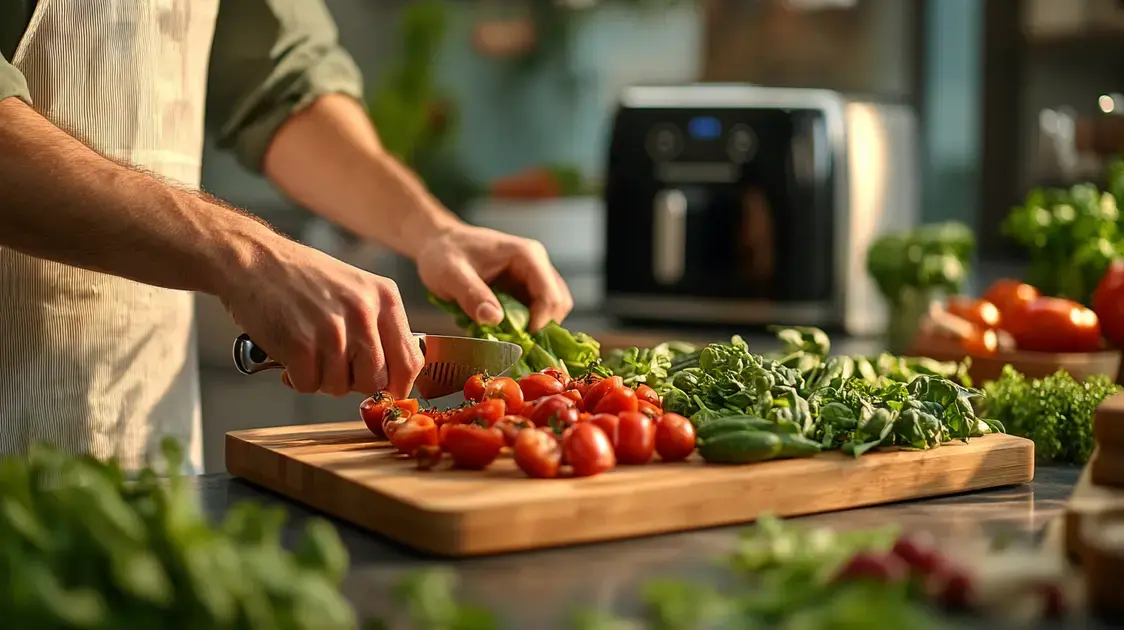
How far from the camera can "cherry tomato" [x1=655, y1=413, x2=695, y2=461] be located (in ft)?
4.20

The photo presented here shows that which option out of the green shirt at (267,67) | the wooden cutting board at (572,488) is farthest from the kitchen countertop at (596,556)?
the green shirt at (267,67)

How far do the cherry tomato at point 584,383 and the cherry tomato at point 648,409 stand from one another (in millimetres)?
61

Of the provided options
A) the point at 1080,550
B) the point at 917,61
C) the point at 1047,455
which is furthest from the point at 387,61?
the point at 1080,550

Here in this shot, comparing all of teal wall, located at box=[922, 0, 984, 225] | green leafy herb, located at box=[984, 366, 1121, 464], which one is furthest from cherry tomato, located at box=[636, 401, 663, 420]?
teal wall, located at box=[922, 0, 984, 225]

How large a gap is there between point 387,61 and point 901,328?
2228mm

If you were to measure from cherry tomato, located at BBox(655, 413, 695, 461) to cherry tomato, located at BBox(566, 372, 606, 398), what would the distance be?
0.16m

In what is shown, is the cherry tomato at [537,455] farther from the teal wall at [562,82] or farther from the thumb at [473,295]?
the teal wall at [562,82]

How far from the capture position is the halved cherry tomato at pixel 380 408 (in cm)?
139

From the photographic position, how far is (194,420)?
1993 millimetres

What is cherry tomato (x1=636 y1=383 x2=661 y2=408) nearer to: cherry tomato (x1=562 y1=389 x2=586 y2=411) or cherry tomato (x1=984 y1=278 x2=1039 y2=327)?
cherry tomato (x1=562 y1=389 x2=586 y2=411)

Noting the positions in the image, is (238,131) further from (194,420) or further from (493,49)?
(493,49)

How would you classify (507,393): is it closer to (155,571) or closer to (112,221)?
(112,221)

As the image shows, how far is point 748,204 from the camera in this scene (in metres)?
3.26

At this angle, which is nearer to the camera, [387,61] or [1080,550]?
[1080,550]
